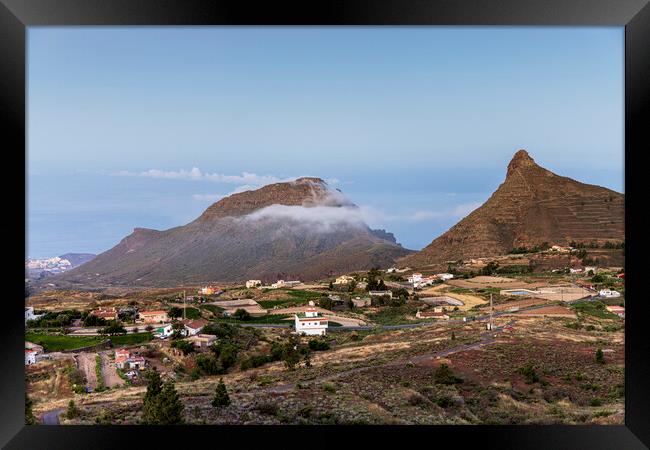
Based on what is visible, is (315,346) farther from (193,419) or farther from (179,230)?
(179,230)

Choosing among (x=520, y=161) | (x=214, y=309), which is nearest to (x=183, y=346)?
(x=214, y=309)

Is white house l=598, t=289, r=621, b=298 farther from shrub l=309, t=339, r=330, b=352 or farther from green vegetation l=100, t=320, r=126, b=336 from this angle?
green vegetation l=100, t=320, r=126, b=336

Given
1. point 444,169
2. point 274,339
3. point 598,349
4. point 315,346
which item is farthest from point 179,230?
point 598,349

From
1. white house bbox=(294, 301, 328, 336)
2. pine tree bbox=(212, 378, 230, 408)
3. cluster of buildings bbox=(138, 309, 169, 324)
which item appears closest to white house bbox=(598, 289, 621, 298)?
white house bbox=(294, 301, 328, 336)

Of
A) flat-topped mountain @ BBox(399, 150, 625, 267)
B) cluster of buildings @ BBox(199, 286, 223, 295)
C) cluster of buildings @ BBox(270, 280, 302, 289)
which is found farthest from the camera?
flat-topped mountain @ BBox(399, 150, 625, 267)

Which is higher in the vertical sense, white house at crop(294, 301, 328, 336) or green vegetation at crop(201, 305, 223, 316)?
green vegetation at crop(201, 305, 223, 316)

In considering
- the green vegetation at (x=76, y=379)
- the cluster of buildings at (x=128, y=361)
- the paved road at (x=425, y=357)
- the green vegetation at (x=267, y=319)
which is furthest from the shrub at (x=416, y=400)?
the green vegetation at (x=76, y=379)

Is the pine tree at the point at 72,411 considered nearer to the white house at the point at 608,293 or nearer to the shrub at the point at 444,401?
the shrub at the point at 444,401
